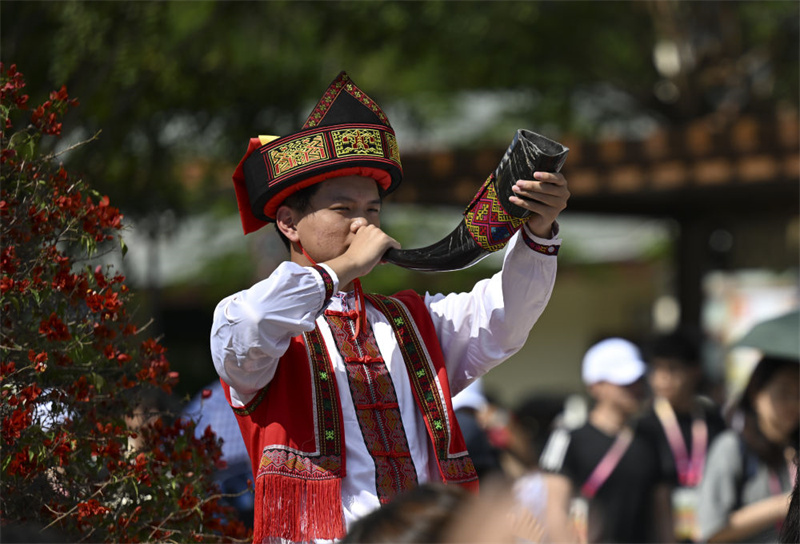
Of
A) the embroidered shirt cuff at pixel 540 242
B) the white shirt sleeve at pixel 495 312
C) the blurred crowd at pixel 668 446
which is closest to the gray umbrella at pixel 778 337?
the blurred crowd at pixel 668 446

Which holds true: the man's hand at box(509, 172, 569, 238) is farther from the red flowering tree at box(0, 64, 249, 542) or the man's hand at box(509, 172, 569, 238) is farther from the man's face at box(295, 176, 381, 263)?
the red flowering tree at box(0, 64, 249, 542)

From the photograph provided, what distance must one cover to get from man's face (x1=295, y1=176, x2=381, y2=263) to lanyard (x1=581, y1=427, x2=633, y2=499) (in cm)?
300

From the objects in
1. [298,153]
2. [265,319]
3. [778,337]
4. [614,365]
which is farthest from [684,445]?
[265,319]

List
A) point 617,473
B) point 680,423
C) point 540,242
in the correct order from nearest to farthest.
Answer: point 540,242 → point 617,473 → point 680,423

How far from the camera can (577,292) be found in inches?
611

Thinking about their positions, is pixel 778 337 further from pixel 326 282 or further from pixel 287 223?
pixel 326 282

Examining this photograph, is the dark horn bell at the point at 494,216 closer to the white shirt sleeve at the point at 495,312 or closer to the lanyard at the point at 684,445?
the white shirt sleeve at the point at 495,312

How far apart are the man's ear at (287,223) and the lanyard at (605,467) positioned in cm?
299

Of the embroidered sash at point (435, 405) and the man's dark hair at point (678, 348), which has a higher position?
the man's dark hair at point (678, 348)

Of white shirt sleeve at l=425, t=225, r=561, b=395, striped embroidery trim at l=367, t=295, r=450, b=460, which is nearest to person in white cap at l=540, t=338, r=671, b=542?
white shirt sleeve at l=425, t=225, r=561, b=395

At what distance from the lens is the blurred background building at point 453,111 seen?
713 cm

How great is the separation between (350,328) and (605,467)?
117 inches

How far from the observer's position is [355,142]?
8.68ft

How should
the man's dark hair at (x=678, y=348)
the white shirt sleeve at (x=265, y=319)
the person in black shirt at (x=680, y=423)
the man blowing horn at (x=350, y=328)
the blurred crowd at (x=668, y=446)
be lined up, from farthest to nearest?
1. the man's dark hair at (x=678, y=348)
2. the person in black shirt at (x=680, y=423)
3. the blurred crowd at (x=668, y=446)
4. the man blowing horn at (x=350, y=328)
5. the white shirt sleeve at (x=265, y=319)
